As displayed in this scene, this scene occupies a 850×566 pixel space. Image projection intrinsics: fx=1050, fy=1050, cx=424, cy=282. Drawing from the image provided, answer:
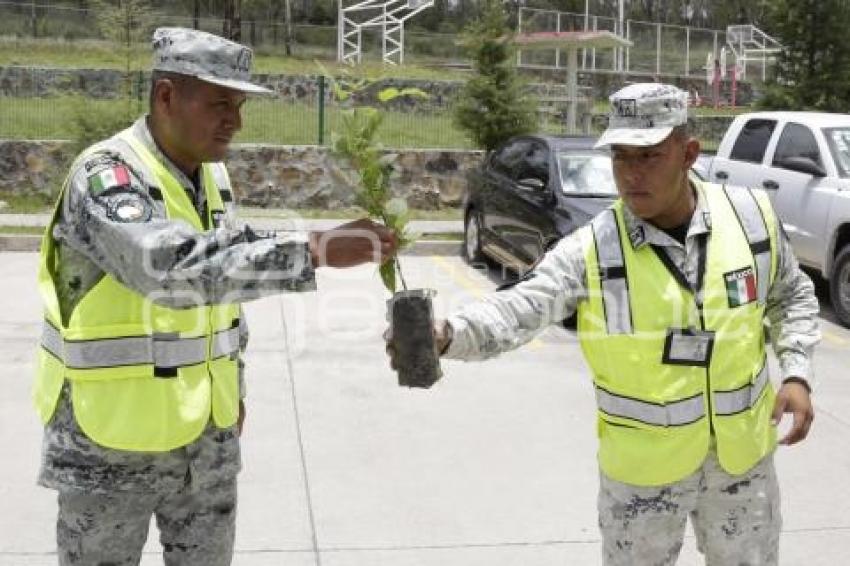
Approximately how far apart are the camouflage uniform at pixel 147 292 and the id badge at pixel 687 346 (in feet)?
2.95

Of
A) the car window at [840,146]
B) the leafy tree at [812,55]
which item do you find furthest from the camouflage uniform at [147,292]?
the leafy tree at [812,55]

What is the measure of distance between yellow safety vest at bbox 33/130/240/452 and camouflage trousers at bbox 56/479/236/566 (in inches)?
7.4

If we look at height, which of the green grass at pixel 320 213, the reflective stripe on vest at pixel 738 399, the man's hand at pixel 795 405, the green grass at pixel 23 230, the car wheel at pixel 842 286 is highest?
the reflective stripe on vest at pixel 738 399

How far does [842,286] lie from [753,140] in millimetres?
2073

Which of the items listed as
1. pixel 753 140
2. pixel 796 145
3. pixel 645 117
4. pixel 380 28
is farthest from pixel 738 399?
pixel 380 28

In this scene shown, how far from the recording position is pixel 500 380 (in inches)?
270

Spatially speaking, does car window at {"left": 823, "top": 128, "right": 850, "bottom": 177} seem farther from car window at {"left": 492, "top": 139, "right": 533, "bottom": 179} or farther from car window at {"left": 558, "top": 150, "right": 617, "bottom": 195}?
car window at {"left": 492, "top": 139, "right": 533, "bottom": 179}

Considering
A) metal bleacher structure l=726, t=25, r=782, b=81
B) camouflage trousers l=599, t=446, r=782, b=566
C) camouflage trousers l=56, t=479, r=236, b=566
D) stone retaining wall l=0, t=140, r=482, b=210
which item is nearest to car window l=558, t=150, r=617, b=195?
stone retaining wall l=0, t=140, r=482, b=210

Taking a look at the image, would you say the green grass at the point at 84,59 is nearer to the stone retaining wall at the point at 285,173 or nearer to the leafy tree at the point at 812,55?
the stone retaining wall at the point at 285,173

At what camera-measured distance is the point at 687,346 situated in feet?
8.46

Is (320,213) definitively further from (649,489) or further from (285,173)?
(649,489)

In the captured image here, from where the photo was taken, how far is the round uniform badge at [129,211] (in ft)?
7.64

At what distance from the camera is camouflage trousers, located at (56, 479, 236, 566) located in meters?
2.64

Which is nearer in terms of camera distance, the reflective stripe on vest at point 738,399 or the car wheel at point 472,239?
the reflective stripe on vest at point 738,399
